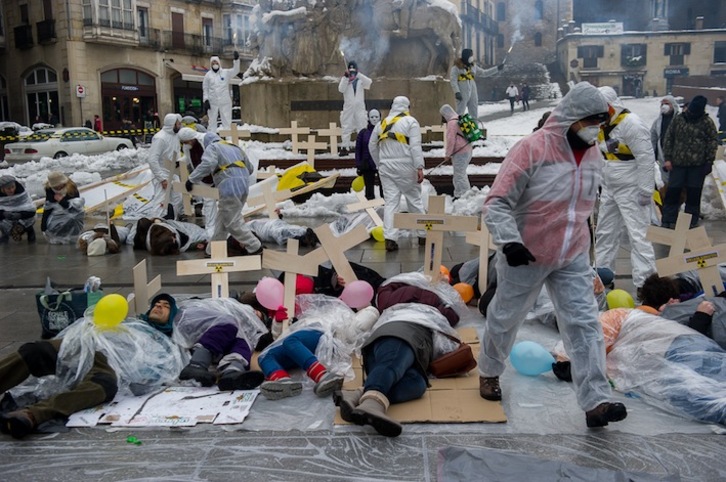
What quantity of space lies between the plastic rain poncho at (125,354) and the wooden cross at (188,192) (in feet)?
12.2

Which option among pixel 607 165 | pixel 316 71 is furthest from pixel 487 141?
pixel 607 165

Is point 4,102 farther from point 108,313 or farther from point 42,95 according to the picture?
point 108,313

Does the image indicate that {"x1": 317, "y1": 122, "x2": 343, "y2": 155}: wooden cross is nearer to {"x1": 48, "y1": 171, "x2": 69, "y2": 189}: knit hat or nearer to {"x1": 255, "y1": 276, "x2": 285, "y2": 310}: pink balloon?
{"x1": 48, "y1": 171, "x2": 69, "y2": 189}: knit hat

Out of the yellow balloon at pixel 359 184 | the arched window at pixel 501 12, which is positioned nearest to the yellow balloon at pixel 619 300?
the yellow balloon at pixel 359 184

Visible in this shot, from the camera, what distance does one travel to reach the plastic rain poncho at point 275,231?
9242 mm

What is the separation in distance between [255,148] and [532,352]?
39.7 ft

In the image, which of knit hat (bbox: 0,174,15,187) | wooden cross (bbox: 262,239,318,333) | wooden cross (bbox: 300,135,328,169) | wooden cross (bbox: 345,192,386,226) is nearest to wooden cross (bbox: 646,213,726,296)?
wooden cross (bbox: 262,239,318,333)

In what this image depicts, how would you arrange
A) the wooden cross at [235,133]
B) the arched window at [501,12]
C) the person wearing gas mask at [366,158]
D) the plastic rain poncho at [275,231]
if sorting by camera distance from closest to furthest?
1. the plastic rain poncho at [275,231]
2. the person wearing gas mask at [366,158]
3. the wooden cross at [235,133]
4. the arched window at [501,12]

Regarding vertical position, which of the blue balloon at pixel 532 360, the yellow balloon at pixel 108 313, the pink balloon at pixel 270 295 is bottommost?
the blue balloon at pixel 532 360

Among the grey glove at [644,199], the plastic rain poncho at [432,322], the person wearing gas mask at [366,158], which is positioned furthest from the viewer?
the person wearing gas mask at [366,158]

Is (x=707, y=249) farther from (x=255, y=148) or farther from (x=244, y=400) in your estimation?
(x=255, y=148)

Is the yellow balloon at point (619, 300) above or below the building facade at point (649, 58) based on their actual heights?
below

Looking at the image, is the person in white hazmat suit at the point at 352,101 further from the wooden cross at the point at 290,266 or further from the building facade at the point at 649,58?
the building facade at the point at 649,58

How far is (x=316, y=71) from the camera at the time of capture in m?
17.4
